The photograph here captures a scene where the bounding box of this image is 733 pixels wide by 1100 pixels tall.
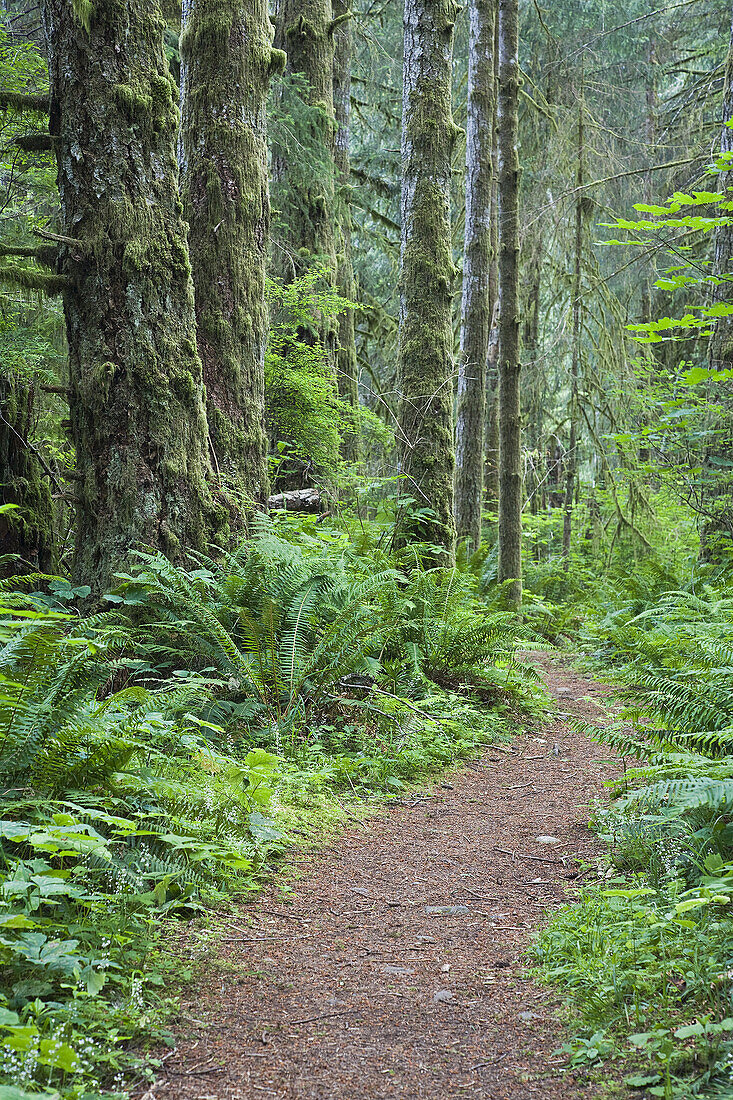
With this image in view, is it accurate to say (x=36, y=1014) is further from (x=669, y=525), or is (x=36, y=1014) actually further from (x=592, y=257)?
(x=669, y=525)

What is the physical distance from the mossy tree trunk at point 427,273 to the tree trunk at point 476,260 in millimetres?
2715

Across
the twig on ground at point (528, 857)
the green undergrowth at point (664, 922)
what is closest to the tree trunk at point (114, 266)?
the twig on ground at point (528, 857)

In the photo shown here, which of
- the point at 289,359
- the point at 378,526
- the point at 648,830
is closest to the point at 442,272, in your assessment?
the point at 289,359

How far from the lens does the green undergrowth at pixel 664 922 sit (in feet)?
6.23

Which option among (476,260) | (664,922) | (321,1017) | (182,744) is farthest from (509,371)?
(321,1017)

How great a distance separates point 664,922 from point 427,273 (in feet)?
23.1

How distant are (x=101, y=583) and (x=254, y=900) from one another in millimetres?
2427

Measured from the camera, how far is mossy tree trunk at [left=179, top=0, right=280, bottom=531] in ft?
20.3

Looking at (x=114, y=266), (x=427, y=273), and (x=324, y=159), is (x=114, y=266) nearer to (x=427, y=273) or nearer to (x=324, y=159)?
(x=427, y=273)

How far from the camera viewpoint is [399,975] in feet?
8.57

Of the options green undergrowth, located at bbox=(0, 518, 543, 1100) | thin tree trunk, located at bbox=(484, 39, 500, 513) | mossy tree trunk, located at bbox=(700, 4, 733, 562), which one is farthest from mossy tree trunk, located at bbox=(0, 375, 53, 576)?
thin tree trunk, located at bbox=(484, 39, 500, 513)

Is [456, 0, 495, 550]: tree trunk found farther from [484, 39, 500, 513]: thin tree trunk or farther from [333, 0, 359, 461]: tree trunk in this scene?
[484, 39, 500, 513]: thin tree trunk

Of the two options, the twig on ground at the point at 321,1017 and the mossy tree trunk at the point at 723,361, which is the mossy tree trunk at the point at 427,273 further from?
the twig on ground at the point at 321,1017

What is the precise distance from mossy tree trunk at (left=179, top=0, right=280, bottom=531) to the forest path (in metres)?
3.26
